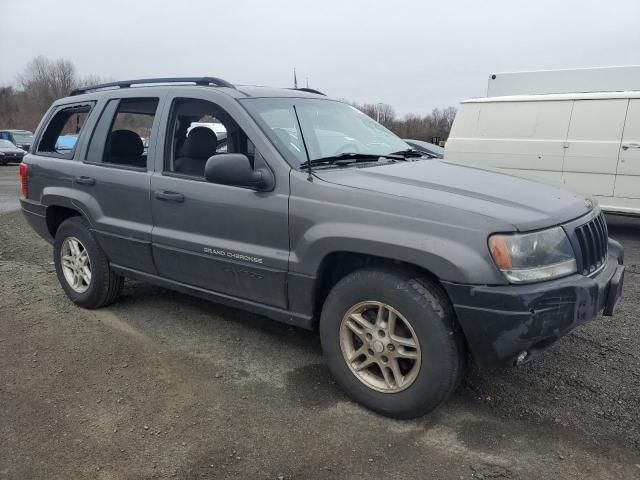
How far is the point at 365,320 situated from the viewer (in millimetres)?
2949

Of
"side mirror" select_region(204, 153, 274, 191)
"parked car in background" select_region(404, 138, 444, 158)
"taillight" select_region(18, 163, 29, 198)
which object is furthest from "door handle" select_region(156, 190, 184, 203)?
"parked car in background" select_region(404, 138, 444, 158)

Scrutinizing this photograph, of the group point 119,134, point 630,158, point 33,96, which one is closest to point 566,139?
point 630,158

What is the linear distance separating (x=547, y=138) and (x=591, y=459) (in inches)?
254

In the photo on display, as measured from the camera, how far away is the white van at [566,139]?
7.44 metres

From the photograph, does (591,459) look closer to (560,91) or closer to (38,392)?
(38,392)

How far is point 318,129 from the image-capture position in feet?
12.2

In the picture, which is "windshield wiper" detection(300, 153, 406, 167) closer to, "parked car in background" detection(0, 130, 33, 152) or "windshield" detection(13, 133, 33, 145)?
"parked car in background" detection(0, 130, 33, 152)

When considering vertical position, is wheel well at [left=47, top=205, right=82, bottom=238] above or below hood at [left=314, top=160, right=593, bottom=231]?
below

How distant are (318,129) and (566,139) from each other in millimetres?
5598

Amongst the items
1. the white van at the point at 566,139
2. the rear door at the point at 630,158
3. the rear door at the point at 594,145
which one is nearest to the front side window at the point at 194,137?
the white van at the point at 566,139

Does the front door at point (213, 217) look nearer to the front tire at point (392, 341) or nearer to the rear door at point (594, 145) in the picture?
the front tire at point (392, 341)

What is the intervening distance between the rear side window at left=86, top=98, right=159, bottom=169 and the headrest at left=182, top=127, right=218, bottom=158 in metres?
0.51

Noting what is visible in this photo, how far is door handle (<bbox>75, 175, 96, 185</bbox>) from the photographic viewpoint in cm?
423

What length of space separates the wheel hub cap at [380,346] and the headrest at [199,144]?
169cm
